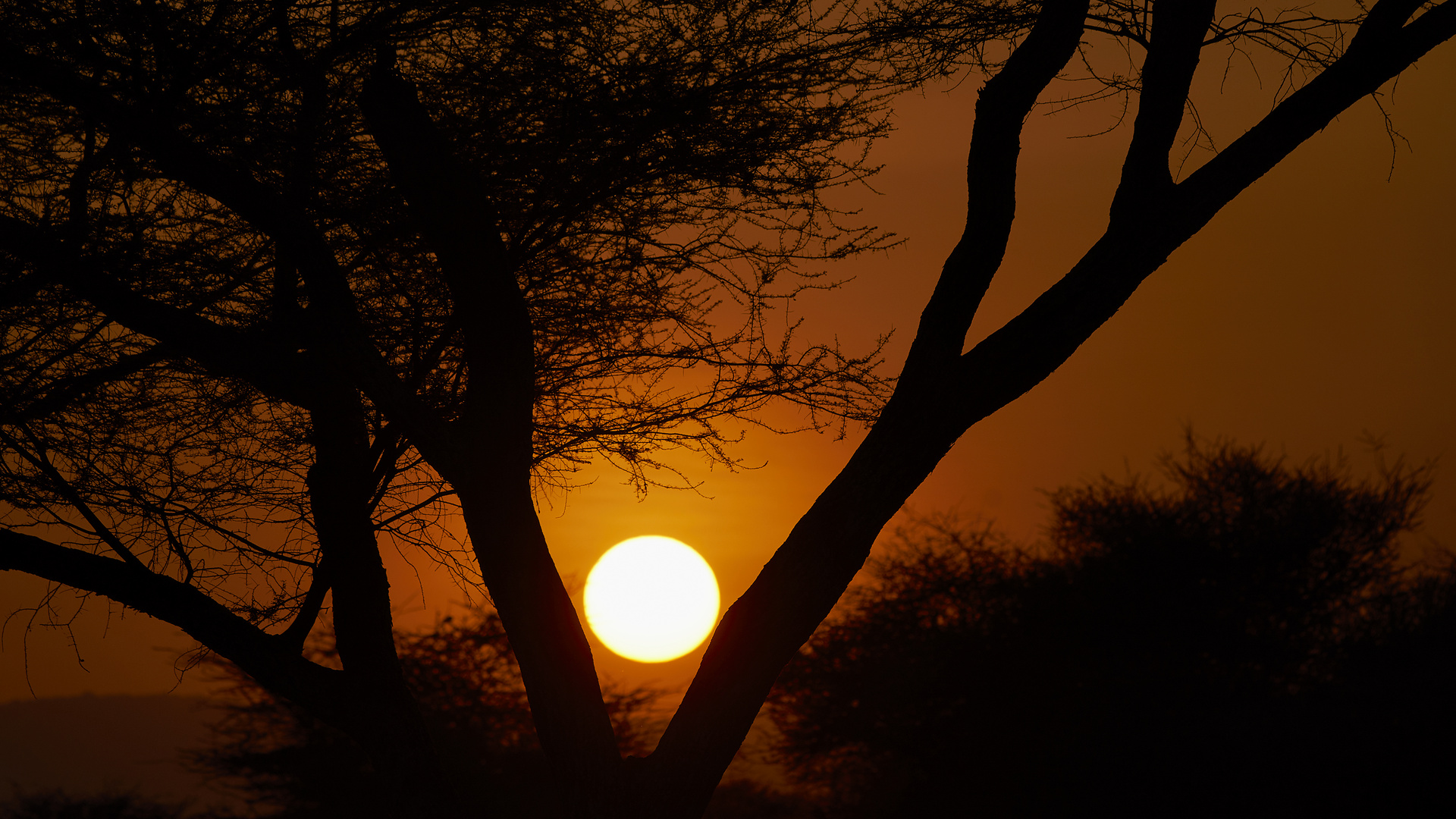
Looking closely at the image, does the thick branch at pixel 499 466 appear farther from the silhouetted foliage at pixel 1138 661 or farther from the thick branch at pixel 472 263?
the silhouetted foliage at pixel 1138 661

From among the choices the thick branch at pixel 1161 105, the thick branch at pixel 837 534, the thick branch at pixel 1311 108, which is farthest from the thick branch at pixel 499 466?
the thick branch at pixel 1311 108

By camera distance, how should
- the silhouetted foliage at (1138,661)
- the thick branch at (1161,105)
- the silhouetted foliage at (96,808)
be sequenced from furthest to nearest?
the silhouetted foliage at (96,808) < the silhouetted foliage at (1138,661) < the thick branch at (1161,105)

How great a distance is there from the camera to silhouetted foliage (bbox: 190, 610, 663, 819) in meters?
15.1

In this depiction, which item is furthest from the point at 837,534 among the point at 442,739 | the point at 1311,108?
the point at 442,739

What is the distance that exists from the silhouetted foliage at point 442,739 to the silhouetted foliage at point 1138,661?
164 inches

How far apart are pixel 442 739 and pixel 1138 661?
11.6 meters

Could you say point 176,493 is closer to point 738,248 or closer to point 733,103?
point 738,248

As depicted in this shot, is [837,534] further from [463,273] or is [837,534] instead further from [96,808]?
[96,808]

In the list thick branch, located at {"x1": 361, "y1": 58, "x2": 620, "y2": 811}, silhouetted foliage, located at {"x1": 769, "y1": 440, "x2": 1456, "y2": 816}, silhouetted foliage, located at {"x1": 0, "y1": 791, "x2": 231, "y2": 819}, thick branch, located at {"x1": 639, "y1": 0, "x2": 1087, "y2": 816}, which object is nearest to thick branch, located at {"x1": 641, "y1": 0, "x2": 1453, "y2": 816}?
thick branch, located at {"x1": 639, "y1": 0, "x2": 1087, "y2": 816}

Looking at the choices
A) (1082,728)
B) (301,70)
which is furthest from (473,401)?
(1082,728)

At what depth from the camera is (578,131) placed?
4.68 m

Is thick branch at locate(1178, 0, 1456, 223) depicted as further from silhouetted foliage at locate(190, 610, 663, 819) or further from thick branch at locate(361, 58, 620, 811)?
silhouetted foliage at locate(190, 610, 663, 819)

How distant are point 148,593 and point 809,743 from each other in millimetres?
15021

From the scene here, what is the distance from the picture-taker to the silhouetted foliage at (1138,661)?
12562 mm
